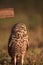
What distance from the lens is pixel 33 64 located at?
270cm

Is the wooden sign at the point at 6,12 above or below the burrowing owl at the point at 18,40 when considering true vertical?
above

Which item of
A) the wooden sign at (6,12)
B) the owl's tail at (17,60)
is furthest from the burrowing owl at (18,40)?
the wooden sign at (6,12)

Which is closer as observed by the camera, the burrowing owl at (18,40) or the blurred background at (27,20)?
the burrowing owl at (18,40)

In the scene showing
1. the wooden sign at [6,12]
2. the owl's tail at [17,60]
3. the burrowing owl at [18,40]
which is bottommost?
the owl's tail at [17,60]

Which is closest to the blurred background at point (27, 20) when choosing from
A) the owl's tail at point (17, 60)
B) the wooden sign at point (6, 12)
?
the wooden sign at point (6, 12)

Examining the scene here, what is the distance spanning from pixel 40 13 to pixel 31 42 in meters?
0.36

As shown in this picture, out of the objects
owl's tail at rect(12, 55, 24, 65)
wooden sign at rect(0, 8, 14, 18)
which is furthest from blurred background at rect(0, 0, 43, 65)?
owl's tail at rect(12, 55, 24, 65)

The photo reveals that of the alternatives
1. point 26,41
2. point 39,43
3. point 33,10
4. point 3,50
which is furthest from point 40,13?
point 26,41

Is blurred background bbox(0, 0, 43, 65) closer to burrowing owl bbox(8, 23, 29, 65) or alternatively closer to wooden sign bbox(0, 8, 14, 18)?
wooden sign bbox(0, 8, 14, 18)

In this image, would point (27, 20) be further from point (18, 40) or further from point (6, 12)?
point (18, 40)

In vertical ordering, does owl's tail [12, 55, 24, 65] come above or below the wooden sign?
below

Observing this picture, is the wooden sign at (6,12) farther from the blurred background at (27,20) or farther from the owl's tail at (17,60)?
the owl's tail at (17,60)

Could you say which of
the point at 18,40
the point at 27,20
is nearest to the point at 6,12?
the point at 27,20

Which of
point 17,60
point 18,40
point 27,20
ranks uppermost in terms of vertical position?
point 27,20
